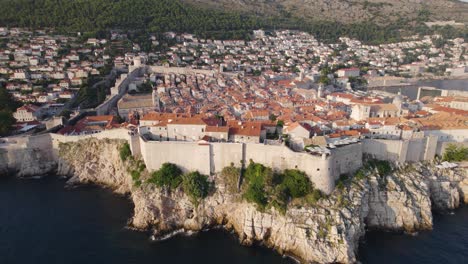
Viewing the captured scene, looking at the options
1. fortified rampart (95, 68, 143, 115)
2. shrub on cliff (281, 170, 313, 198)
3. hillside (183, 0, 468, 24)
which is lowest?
shrub on cliff (281, 170, 313, 198)

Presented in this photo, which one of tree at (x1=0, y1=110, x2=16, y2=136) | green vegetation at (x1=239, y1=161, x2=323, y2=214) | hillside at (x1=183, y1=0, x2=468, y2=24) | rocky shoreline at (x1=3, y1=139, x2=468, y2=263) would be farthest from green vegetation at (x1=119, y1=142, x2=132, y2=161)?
hillside at (x1=183, y1=0, x2=468, y2=24)

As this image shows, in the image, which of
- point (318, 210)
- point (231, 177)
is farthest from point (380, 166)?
point (231, 177)

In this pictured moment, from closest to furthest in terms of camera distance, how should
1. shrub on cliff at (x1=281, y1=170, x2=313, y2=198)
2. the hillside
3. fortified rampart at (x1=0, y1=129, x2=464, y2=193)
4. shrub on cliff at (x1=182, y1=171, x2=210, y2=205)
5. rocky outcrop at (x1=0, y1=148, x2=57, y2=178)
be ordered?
shrub on cliff at (x1=281, y1=170, x2=313, y2=198) → fortified rampart at (x1=0, y1=129, x2=464, y2=193) → shrub on cliff at (x1=182, y1=171, x2=210, y2=205) → rocky outcrop at (x1=0, y1=148, x2=57, y2=178) → the hillside

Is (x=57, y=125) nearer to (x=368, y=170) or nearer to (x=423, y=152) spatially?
(x=368, y=170)

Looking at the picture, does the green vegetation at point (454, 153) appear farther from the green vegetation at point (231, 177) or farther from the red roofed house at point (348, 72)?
the red roofed house at point (348, 72)

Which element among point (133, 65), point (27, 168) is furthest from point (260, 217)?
point (133, 65)

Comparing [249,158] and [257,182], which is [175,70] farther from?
[257,182]

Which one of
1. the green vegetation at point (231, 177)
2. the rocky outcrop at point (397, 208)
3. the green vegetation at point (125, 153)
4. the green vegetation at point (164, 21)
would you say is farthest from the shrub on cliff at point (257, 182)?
the green vegetation at point (164, 21)

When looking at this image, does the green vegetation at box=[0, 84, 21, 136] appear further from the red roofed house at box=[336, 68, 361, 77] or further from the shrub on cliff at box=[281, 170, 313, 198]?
the red roofed house at box=[336, 68, 361, 77]
